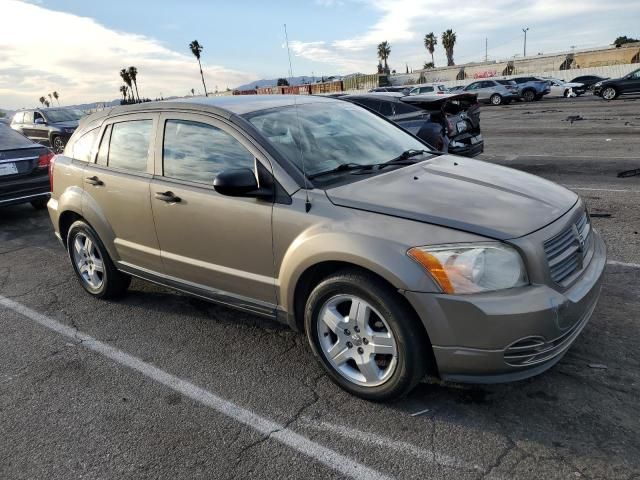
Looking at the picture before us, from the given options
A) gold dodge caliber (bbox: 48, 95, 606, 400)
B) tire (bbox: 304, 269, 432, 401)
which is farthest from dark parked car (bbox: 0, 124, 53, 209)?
tire (bbox: 304, 269, 432, 401)

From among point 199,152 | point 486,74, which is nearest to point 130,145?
point 199,152

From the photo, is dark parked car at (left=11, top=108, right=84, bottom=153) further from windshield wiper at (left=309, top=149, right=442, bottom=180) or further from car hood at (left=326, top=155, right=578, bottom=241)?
car hood at (left=326, top=155, right=578, bottom=241)

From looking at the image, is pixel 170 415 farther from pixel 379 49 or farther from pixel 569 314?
pixel 379 49

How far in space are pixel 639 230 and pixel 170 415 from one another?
5.06 metres

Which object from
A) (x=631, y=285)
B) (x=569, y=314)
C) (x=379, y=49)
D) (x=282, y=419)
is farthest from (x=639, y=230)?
(x=379, y=49)

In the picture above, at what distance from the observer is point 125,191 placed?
13.4ft

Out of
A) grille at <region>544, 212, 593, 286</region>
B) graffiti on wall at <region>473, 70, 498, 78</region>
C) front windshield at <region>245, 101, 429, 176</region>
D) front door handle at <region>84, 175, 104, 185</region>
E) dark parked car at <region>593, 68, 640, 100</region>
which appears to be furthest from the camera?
graffiti on wall at <region>473, 70, 498, 78</region>

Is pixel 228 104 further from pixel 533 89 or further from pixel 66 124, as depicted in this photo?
pixel 533 89

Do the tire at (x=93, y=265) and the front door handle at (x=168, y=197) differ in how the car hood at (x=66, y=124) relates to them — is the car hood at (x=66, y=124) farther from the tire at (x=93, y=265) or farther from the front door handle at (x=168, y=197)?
the front door handle at (x=168, y=197)

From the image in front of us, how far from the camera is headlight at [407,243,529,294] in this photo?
8.45 ft

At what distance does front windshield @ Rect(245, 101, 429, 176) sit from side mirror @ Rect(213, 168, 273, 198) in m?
0.29

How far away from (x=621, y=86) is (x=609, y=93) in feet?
1.94

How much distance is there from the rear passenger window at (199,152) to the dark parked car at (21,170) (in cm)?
537

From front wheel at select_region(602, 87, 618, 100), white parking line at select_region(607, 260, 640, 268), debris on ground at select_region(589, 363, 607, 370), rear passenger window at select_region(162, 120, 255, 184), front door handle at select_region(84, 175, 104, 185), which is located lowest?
front wheel at select_region(602, 87, 618, 100)
